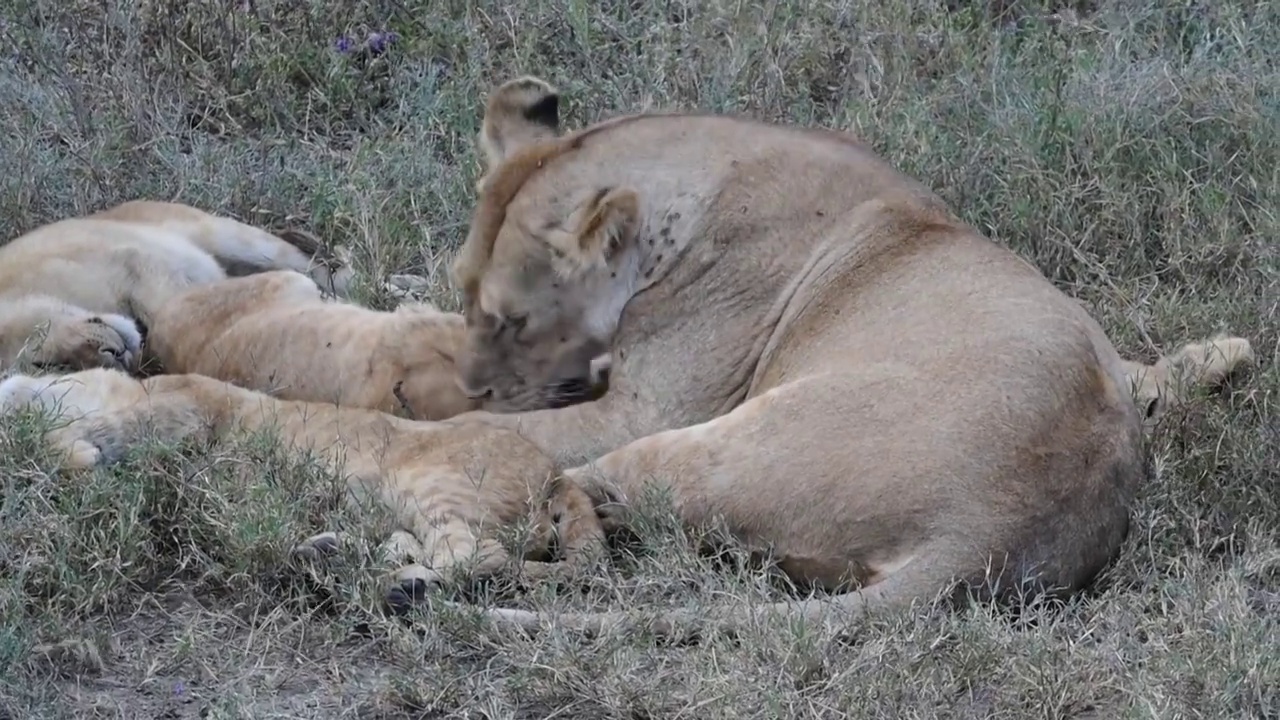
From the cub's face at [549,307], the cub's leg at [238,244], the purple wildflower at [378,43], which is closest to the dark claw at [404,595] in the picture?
the cub's face at [549,307]

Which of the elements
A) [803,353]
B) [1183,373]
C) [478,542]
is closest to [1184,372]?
[1183,373]

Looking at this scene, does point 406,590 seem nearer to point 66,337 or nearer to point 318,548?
point 318,548

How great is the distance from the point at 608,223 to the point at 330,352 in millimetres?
920

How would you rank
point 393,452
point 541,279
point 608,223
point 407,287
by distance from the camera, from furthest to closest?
point 407,287 < point 541,279 < point 608,223 < point 393,452

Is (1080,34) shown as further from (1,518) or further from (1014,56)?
(1,518)

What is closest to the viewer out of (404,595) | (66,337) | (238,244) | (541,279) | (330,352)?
(404,595)

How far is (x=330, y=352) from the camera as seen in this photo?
515 centimetres

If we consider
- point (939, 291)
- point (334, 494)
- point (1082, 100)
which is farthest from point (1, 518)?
point (1082, 100)

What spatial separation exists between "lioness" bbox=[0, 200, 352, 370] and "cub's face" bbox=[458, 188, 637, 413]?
1.10 meters

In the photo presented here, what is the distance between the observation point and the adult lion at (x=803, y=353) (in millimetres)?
3992

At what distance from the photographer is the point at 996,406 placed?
4.08 m

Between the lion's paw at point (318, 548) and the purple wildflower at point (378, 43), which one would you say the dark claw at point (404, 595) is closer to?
the lion's paw at point (318, 548)

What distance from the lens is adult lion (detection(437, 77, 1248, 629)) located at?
13.1 feet

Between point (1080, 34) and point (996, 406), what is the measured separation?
10.9 feet
